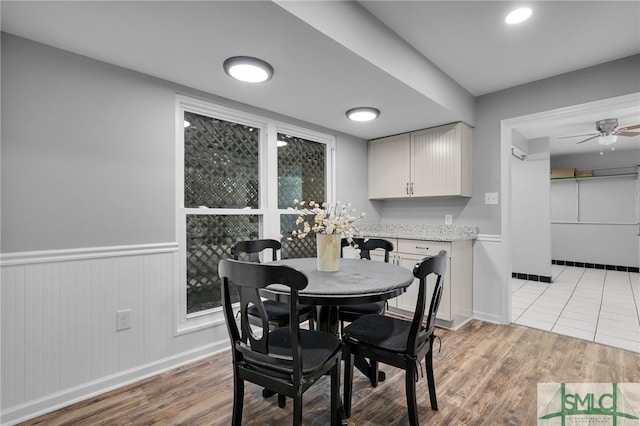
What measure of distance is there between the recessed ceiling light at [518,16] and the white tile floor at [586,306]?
280 centimetres

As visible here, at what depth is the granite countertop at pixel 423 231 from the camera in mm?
3240

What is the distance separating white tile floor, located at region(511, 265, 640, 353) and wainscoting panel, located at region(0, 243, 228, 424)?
3494mm

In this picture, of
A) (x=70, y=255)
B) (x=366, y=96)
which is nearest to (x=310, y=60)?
(x=366, y=96)

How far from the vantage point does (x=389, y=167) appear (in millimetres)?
3934

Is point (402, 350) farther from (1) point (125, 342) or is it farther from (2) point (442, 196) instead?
(2) point (442, 196)

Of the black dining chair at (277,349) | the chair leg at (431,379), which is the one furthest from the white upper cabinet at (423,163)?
the black dining chair at (277,349)

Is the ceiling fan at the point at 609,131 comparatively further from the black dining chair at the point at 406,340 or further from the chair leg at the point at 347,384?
the chair leg at the point at 347,384

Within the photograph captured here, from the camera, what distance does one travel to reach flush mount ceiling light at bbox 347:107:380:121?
2881 mm

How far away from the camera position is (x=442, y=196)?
11.5 ft

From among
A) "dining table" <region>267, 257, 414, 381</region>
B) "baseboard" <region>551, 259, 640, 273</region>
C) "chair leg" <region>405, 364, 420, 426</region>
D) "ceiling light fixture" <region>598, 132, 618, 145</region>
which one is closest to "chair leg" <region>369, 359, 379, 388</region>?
"dining table" <region>267, 257, 414, 381</region>

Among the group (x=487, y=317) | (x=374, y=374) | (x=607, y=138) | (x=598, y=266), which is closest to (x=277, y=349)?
(x=374, y=374)

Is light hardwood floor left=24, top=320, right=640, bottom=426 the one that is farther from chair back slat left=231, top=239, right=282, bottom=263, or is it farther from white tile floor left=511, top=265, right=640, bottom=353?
chair back slat left=231, top=239, right=282, bottom=263

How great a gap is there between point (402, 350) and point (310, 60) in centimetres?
181

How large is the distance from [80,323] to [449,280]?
3.04 m
